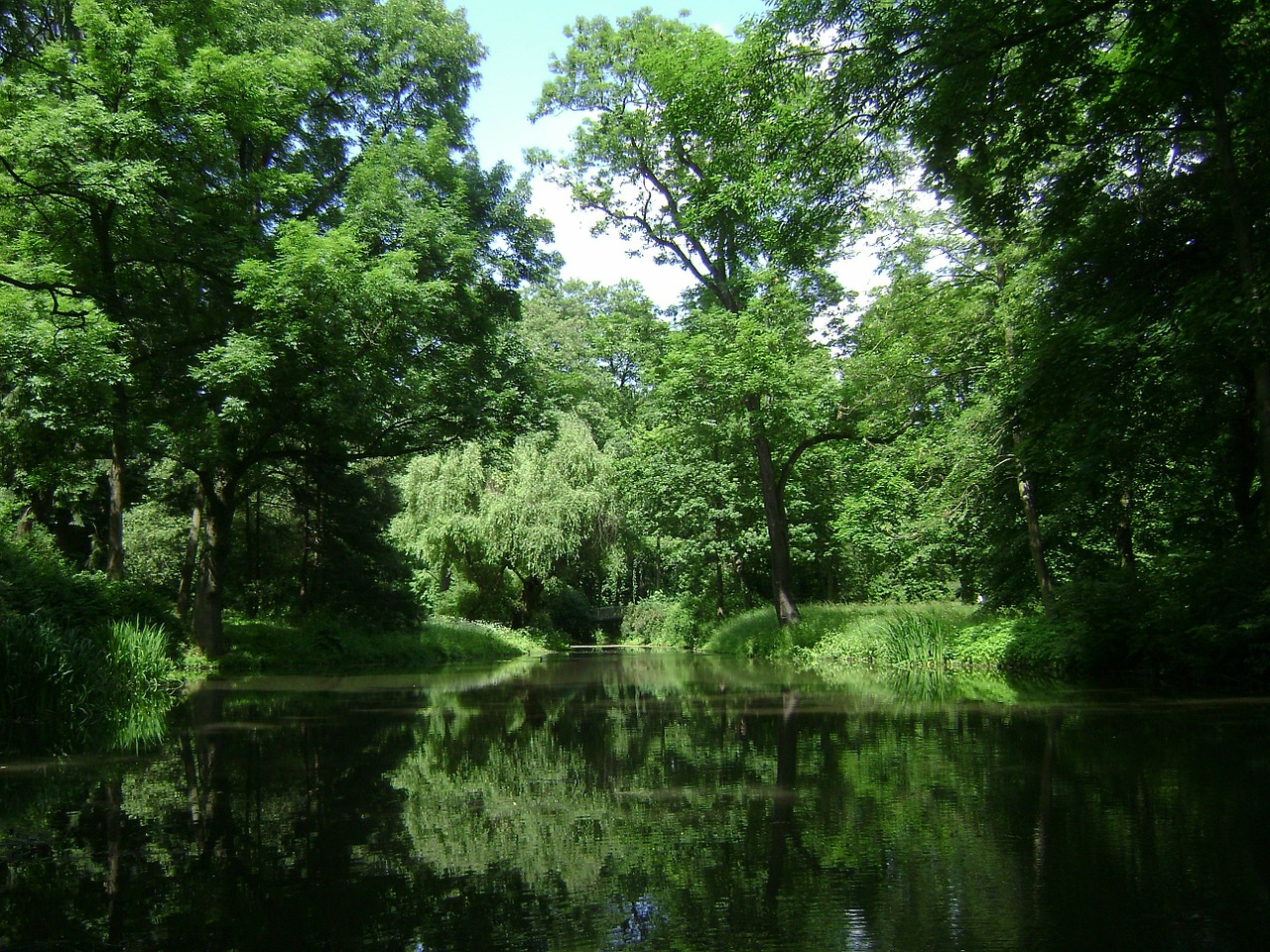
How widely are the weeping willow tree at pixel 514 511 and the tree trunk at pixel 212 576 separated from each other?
378 inches

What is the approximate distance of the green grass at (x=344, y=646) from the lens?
59.2ft

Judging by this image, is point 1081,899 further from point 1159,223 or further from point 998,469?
point 998,469

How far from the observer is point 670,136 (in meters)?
20.9

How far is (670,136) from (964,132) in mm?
13290

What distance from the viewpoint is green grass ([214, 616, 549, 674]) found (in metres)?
18.0

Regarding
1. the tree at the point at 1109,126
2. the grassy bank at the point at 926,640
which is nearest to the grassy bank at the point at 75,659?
the tree at the point at 1109,126

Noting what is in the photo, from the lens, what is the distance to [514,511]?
26906 millimetres

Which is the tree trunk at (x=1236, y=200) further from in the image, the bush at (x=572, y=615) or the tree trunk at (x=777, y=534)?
the bush at (x=572, y=615)

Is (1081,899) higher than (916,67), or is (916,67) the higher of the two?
(916,67)

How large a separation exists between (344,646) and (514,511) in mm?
7680

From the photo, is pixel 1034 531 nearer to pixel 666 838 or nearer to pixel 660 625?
pixel 666 838

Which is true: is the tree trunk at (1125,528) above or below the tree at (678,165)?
below

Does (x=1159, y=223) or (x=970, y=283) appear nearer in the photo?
(x=1159, y=223)

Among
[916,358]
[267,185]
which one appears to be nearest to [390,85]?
[267,185]
